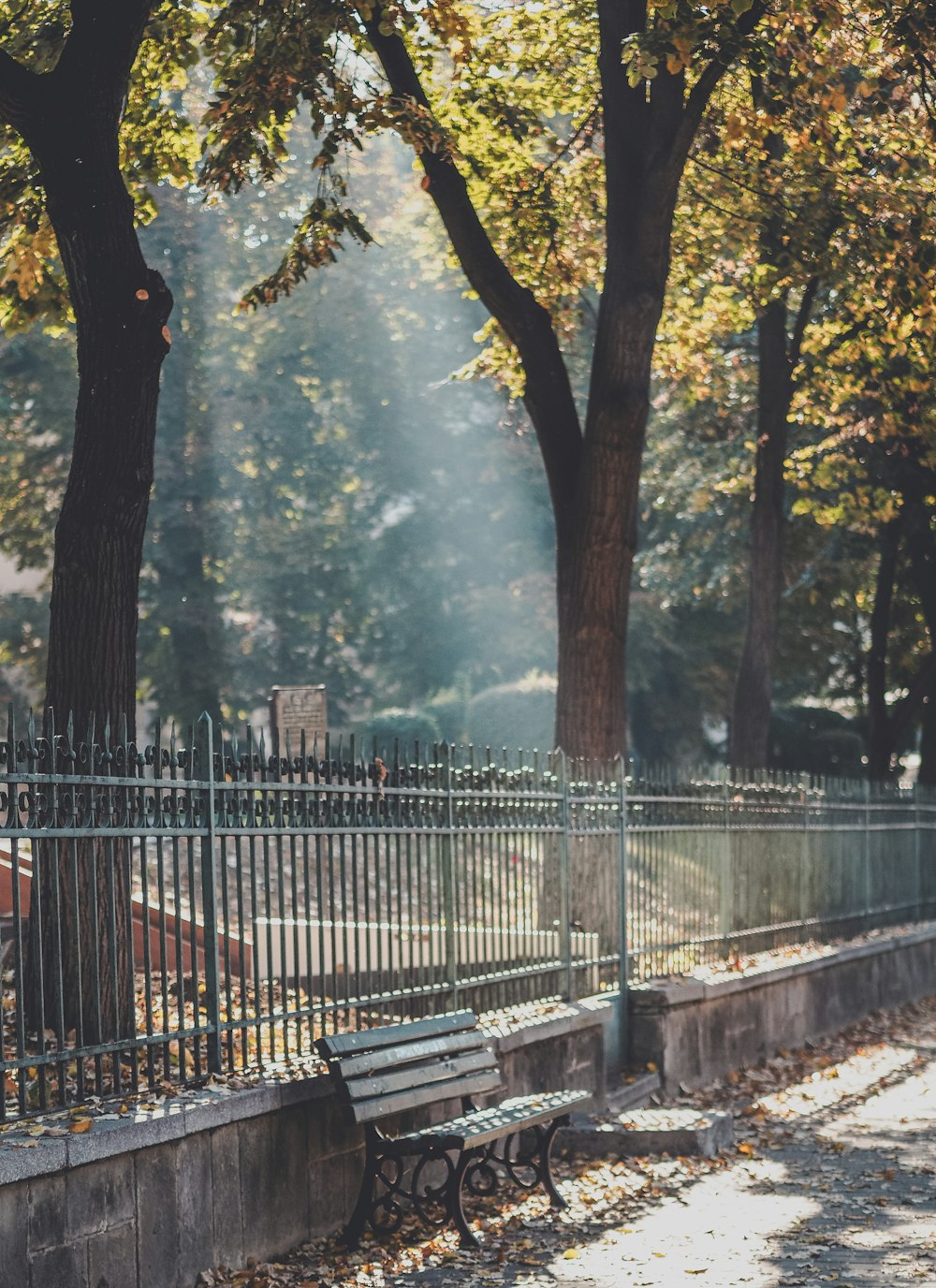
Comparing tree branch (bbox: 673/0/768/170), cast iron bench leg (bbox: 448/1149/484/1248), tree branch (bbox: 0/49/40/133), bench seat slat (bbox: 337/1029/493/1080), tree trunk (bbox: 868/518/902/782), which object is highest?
tree branch (bbox: 673/0/768/170)

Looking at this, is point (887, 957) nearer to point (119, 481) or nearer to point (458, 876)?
point (458, 876)

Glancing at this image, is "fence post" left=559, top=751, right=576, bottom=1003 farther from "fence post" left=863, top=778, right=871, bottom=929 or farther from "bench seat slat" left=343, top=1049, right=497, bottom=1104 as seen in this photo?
"fence post" left=863, top=778, right=871, bottom=929

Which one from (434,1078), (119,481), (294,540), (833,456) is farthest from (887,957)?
(294,540)

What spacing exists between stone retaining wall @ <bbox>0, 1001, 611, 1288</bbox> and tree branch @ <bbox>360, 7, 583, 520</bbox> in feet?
22.8

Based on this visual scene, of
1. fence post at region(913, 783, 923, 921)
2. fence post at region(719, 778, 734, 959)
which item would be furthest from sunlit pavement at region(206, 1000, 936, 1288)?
fence post at region(913, 783, 923, 921)

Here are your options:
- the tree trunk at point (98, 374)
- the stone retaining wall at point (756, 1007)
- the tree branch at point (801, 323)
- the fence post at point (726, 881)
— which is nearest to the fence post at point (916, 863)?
the stone retaining wall at point (756, 1007)

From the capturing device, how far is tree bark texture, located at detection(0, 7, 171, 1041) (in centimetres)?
852

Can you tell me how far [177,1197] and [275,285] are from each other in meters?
7.96

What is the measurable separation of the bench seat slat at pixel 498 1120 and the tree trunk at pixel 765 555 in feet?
32.2

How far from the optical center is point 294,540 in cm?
4159

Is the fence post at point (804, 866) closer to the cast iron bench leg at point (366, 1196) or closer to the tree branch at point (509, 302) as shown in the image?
the tree branch at point (509, 302)

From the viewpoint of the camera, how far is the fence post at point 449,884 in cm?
1005

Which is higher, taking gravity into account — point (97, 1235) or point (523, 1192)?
point (97, 1235)

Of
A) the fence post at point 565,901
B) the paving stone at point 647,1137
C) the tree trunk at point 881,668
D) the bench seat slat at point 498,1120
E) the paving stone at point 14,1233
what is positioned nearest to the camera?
the paving stone at point 14,1233
